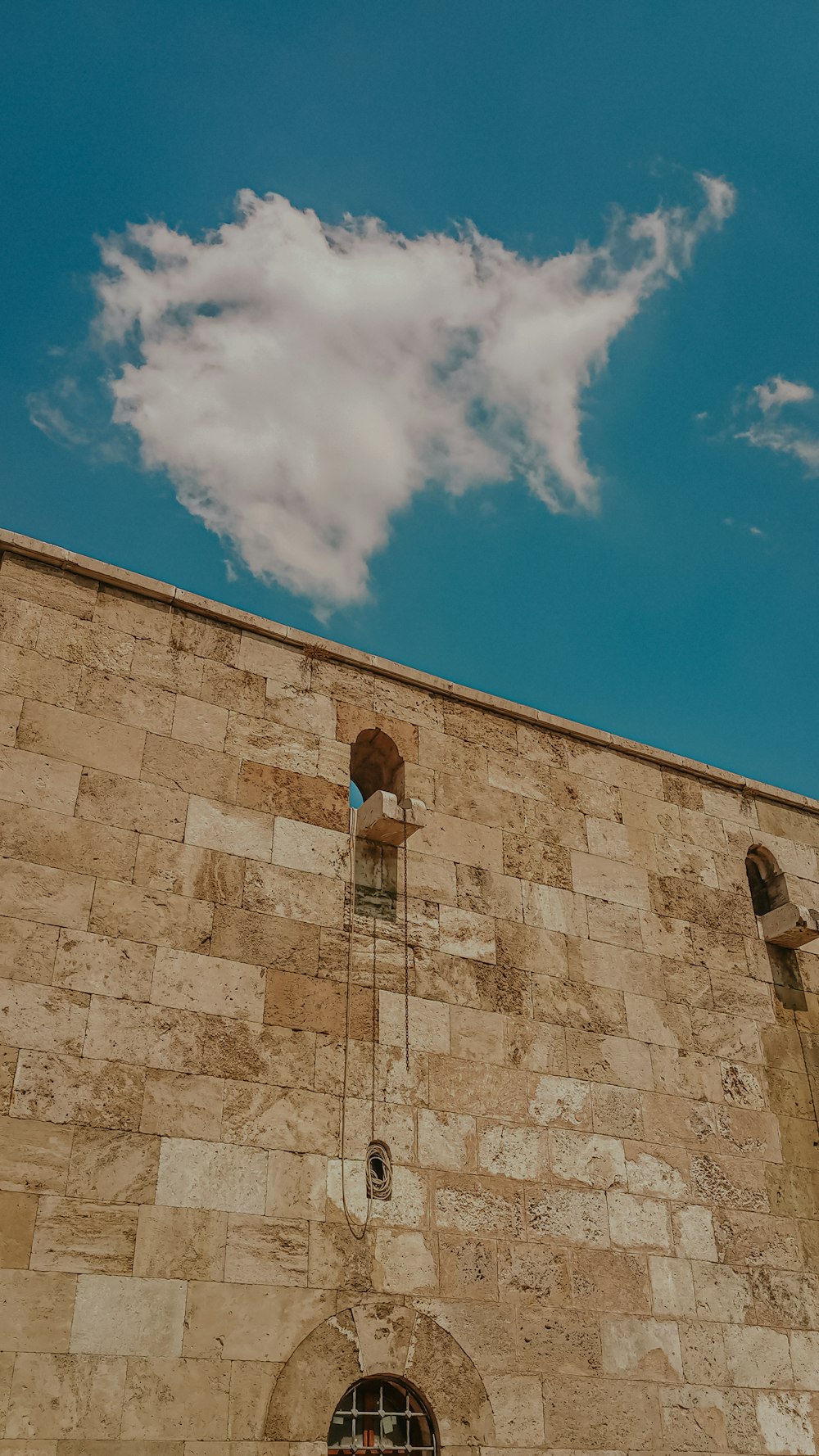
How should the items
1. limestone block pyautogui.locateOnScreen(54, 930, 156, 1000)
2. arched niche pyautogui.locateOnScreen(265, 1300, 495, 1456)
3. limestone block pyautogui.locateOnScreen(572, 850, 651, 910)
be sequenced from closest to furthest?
arched niche pyautogui.locateOnScreen(265, 1300, 495, 1456), limestone block pyautogui.locateOnScreen(54, 930, 156, 1000), limestone block pyautogui.locateOnScreen(572, 850, 651, 910)

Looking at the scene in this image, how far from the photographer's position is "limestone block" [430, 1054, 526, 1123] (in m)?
7.25

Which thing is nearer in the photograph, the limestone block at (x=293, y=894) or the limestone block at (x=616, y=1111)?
the limestone block at (x=293, y=894)

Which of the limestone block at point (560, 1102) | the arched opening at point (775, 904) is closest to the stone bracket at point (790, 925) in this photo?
the arched opening at point (775, 904)

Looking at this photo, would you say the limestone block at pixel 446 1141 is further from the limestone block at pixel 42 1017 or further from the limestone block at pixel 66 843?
the limestone block at pixel 66 843

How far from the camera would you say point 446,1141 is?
7.13 metres

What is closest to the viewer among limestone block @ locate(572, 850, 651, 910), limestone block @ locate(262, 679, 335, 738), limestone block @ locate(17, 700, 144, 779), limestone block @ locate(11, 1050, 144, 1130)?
limestone block @ locate(11, 1050, 144, 1130)

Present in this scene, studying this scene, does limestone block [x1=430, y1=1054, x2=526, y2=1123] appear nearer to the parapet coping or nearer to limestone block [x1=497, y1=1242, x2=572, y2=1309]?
limestone block [x1=497, y1=1242, x2=572, y2=1309]

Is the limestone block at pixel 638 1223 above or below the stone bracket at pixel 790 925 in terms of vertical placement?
below

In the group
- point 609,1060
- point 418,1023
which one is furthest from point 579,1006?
point 418,1023

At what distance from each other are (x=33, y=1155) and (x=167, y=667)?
9.13 feet

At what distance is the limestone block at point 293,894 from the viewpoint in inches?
281

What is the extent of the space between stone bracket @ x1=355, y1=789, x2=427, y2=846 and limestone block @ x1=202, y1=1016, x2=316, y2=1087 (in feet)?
4.14

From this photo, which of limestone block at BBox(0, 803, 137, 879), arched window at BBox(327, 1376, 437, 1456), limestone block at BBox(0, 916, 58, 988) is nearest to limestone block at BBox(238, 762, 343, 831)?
limestone block at BBox(0, 803, 137, 879)

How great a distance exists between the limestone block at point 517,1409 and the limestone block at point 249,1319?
108cm
